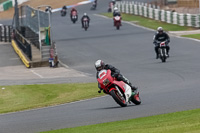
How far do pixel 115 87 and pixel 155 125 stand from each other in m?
3.45

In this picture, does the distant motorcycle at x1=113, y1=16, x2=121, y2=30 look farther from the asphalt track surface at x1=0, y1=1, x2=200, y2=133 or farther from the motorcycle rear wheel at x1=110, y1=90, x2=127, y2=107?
the motorcycle rear wheel at x1=110, y1=90, x2=127, y2=107

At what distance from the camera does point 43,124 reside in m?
12.3

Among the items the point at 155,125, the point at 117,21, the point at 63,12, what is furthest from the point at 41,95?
the point at 63,12

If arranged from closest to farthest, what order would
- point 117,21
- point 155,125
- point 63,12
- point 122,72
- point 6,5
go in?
point 155,125 < point 122,72 < point 117,21 < point 63,12 < point 6,5

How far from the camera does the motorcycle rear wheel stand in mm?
13616

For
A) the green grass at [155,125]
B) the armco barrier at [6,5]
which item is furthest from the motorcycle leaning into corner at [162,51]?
the armco barrier at [6,5]

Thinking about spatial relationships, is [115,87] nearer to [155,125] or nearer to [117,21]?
[155,125]

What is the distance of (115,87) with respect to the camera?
13.8m

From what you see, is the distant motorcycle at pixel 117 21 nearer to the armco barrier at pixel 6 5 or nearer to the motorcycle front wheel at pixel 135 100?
the motorcycle front wheel at pixel 135 100

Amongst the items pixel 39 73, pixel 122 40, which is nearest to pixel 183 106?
pixel 39 73

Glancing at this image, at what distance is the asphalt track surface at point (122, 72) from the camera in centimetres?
1275

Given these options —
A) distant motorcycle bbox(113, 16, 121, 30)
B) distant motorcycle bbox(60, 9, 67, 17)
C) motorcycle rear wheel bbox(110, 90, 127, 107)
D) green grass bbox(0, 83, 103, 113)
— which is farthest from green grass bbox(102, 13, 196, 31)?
motorcycle rear wheel bbox(110, 90, 127, 107)

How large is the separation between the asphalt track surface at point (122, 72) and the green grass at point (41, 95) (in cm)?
130

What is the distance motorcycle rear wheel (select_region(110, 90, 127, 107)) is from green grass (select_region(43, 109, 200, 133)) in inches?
79.5
